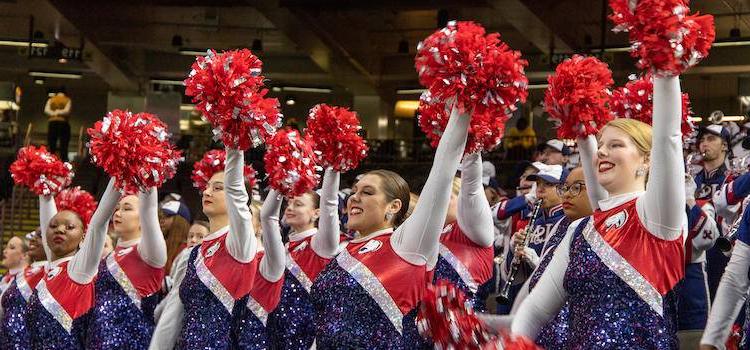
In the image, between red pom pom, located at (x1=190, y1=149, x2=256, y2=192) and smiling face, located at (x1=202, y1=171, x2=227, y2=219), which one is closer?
smiling face, located at (x1=202, y1=171, x2=227, y2=219)

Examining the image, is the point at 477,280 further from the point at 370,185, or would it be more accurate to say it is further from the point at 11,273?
the point at 11,273

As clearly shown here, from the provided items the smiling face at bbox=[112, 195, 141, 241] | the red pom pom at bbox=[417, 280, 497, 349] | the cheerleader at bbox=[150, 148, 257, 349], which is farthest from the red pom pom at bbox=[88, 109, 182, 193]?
the red pom pom at bbox=[417, 280, 497, 349]

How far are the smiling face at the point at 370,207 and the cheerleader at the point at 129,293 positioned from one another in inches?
69.2

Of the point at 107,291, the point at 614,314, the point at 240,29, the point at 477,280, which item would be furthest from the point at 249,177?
the point at 240,29

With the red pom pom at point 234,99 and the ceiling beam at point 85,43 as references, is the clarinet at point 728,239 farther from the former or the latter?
the ceiling beam at point 85,43

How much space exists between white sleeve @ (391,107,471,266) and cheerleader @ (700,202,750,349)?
38.1 inches

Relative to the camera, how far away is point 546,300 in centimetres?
349

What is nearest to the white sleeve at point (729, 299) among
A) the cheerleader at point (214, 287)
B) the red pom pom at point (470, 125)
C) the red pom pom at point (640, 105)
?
the red pom pom at point (640, 105)

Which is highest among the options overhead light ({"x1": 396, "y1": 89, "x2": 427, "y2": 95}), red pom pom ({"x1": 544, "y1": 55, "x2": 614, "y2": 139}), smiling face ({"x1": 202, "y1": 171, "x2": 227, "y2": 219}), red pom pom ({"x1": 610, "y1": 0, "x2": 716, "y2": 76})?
overhead light ({"x1": 396, "y1": 89, "x2": 427, "y2": 95})

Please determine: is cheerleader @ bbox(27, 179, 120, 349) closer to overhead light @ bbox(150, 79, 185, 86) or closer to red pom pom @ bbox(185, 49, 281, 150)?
red pom pom @ bbox(185, 49, 281, 150)

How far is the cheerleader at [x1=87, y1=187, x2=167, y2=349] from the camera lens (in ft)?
19.4

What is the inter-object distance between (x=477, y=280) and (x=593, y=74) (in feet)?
4.94

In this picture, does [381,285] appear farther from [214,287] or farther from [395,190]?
[214,287]

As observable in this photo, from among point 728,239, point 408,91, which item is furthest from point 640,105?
Result: point 408,91
